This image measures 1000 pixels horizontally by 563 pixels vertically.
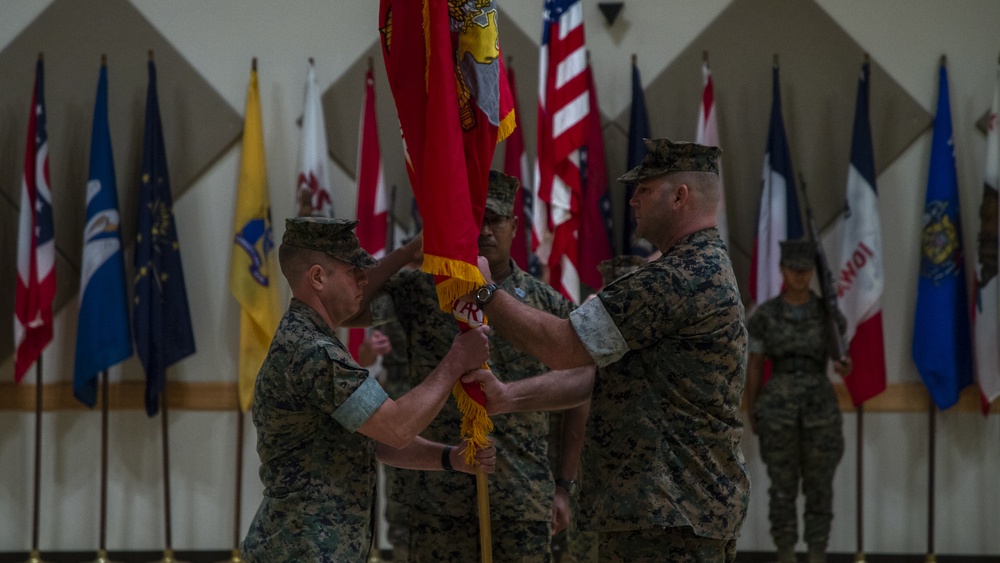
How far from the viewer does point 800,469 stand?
17.6 feet

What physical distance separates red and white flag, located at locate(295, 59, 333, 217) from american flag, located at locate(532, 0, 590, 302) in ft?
3.88

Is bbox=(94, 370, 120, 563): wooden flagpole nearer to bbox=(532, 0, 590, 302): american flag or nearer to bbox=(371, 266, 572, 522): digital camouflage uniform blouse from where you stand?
bbox=(532, 0, 590, 302): american flag

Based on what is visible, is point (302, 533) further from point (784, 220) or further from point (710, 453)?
point (784, 220)

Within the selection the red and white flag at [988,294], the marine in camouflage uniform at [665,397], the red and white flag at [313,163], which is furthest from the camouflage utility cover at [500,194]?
the red and white flag at [988,294]

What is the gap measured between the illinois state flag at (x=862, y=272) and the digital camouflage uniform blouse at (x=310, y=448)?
3.93 metres

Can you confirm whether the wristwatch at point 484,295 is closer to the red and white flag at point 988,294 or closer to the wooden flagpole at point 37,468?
the wooden flagpole at point 37,468

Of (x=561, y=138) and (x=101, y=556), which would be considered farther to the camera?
(x=101, y=556)

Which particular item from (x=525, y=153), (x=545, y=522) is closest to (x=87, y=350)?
(x=525, y=153)

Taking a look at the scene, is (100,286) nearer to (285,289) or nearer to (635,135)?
(285,289)

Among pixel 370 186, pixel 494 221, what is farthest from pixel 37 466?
pixel 494 221

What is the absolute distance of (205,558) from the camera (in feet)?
18.7

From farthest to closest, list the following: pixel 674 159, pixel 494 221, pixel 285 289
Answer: pixel 285 289 → pixel 494 221 → pixel 674 159

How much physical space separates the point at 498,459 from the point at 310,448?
2.67 ft

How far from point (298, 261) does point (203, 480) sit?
3.68m
